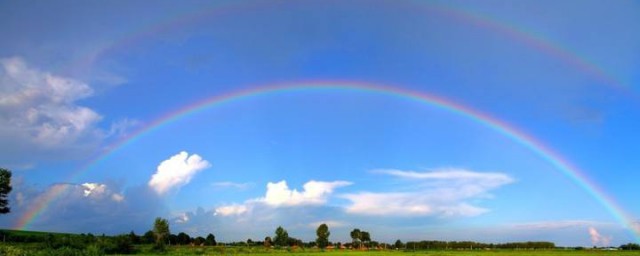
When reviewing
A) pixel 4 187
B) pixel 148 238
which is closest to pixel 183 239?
pixel 148 238

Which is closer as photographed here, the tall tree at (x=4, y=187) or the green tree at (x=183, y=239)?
the tall tree at (x=4, y=187)

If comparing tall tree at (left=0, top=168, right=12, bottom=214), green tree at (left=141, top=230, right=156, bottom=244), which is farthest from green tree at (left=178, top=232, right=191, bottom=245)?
tall tree at (left=0, top=168, right=12, bottom=214)

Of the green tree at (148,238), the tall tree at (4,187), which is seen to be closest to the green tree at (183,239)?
the green tree at (148,238)

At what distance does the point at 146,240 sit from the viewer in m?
144

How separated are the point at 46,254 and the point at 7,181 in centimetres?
5213

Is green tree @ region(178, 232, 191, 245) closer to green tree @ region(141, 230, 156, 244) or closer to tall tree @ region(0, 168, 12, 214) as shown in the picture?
green tree @ region(141, 230, 156, 244)

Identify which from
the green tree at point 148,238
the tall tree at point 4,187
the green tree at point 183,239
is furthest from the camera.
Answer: the green tree at point 183,239

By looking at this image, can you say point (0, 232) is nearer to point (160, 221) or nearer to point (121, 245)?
point (121, 245)

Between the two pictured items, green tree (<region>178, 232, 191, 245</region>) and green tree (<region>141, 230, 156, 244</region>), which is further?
green tree (<region>178, 232, 191, 245</region>)

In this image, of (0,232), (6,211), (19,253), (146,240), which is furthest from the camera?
(146,240)

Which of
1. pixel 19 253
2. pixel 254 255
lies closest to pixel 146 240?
pixel 254 255

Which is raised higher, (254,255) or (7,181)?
(7,181)

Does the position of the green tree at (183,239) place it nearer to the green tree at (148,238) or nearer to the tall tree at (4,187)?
the green tree at (148,238)

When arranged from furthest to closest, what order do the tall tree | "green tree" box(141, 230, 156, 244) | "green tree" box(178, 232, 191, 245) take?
"green tree" box(178, 232, 191, 245), "green tree" box(141, 230, 156, 244), the tall tree
